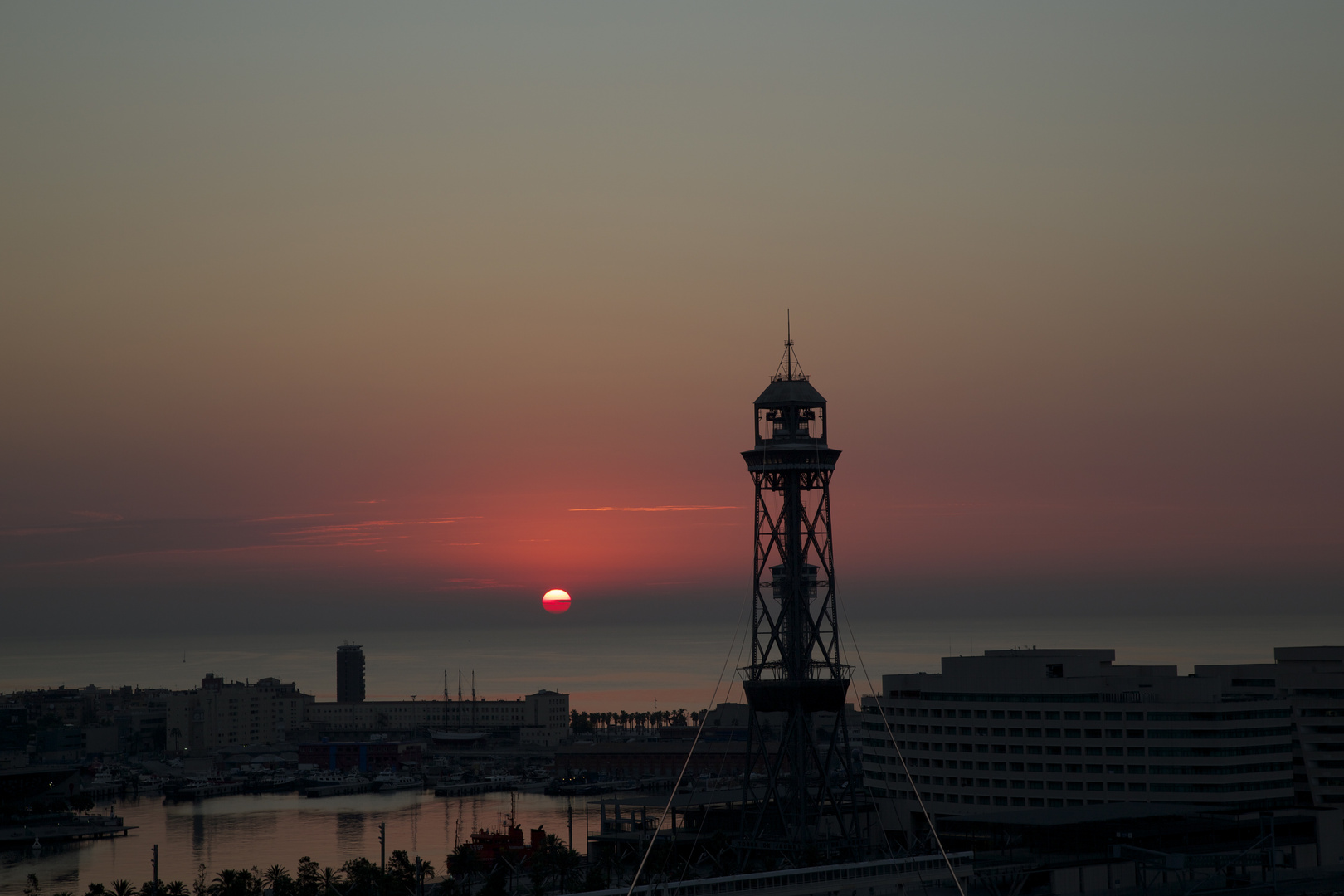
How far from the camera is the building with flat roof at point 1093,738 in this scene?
91938mm

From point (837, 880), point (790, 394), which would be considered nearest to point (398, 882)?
point (837, 880)

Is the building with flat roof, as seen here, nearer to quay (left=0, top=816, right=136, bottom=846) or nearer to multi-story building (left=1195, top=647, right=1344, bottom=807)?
multi-story building (left=1195, top=647, right=1344, bottom=807)

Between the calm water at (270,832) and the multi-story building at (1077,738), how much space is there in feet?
109

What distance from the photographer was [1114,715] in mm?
93250

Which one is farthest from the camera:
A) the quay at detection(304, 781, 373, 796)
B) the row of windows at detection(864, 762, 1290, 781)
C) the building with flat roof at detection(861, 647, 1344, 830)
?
the quay at detection(304, 781, 373, 796)

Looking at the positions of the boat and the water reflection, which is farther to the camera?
the boat

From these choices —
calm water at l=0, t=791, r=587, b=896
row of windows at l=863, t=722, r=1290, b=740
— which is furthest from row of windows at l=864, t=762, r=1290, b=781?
calm water at l=0, t=791, r=587, b=896

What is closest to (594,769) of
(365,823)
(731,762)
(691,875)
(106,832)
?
(731,762)

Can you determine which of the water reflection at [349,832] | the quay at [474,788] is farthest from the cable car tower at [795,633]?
the quay at [474,788]

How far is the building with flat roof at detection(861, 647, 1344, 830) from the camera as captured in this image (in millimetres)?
91938

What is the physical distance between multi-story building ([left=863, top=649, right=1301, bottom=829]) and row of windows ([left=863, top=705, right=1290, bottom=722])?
0.23 ft

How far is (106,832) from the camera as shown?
13888 centimetres

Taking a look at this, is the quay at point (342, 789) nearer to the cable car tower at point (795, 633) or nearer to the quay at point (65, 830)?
the quay at point (65, 830)

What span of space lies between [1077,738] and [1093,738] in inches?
40.4
